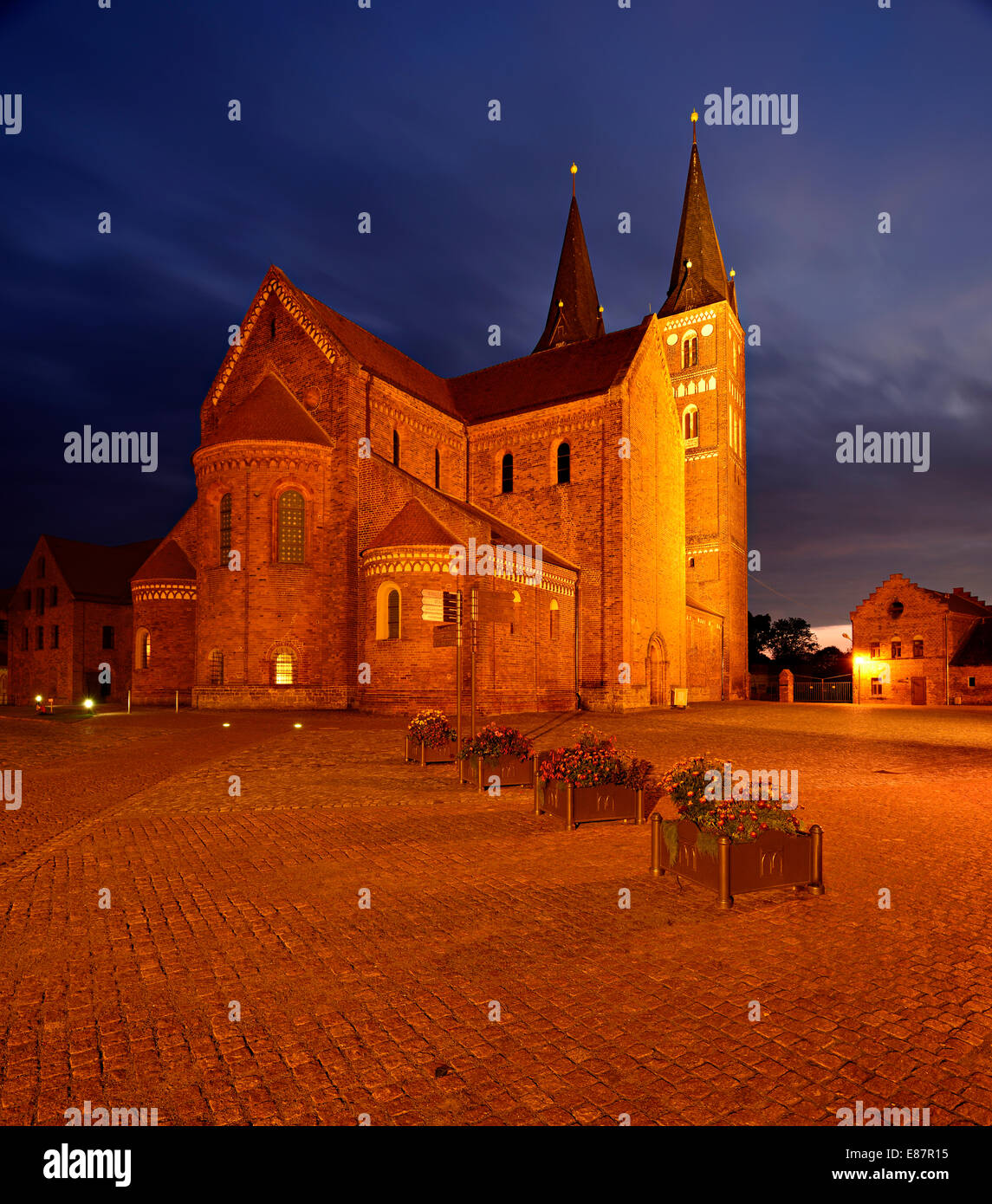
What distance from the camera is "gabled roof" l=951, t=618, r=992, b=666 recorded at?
144 feet

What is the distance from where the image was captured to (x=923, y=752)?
659 inches

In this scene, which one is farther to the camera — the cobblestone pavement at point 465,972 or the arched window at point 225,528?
the arched window at point 225,528

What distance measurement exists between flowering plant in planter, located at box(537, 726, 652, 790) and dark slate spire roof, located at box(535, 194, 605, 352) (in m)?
44.7

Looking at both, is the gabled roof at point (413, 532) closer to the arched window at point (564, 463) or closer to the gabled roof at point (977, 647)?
the arched window at point (564, 463)

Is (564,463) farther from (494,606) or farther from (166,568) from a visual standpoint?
(494,606)

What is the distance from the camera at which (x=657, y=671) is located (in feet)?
115

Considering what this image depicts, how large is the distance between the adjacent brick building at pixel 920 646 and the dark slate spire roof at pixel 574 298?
27.2m

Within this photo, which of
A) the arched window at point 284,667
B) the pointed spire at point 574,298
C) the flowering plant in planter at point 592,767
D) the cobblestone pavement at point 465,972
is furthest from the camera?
the pointed spire at point 574,298

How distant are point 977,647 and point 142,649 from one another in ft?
154

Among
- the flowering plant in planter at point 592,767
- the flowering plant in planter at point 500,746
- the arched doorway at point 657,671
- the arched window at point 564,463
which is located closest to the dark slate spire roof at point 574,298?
the arched window at point 564,463

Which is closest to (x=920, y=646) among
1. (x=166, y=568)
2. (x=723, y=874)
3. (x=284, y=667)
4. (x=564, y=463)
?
(x=564, y=463)

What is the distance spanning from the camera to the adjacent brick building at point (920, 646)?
44378mm

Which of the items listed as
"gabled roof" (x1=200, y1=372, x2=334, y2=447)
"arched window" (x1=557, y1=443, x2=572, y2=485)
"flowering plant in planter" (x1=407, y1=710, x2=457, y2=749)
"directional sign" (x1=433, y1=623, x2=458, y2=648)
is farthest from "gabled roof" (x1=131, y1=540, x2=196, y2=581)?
"directional sign" (x1=433, y1=623, x2=458, y2=648)

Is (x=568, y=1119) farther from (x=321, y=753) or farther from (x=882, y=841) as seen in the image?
(x=321, y=753)
